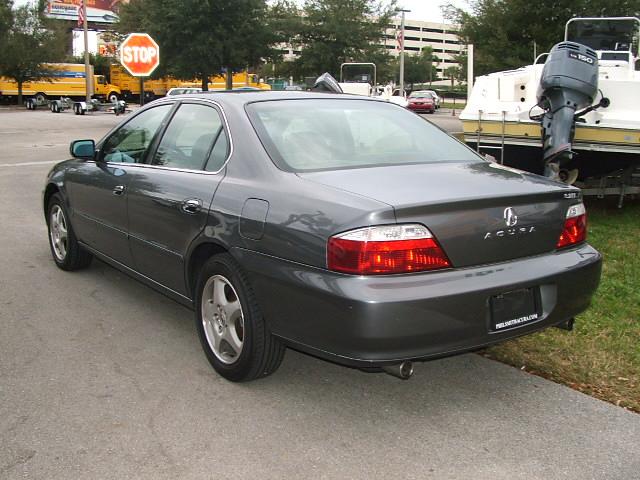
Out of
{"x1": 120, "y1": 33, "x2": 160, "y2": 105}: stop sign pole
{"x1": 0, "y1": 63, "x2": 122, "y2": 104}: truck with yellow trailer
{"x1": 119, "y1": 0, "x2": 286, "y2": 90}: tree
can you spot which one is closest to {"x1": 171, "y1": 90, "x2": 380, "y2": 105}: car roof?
{"x1": 119, "y1": 0, "x2": 286, "y2": 90}: tree

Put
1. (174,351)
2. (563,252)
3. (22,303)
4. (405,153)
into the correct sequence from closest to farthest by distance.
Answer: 1. (563,252)
2. (405,153)
3. (174,351)
4. (22,303)

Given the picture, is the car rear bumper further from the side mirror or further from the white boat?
the white boat

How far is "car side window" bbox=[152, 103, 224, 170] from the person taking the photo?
392 cm

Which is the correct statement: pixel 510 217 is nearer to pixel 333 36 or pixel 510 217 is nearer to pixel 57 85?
pixel 333 36

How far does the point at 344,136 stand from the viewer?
3809 mm

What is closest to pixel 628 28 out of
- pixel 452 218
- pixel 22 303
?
pixel 452 218

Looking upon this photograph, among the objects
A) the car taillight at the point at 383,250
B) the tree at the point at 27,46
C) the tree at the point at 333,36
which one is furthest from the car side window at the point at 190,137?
the tree at the point at 27,46

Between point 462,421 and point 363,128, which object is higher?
point 363,128

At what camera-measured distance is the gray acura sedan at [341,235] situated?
2857mm

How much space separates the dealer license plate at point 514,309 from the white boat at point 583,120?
4237 millimetres

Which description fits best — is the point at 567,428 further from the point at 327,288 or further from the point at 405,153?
the point at 405,153

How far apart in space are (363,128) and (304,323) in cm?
146

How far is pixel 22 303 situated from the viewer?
4.97 m

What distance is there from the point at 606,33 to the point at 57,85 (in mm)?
48228
